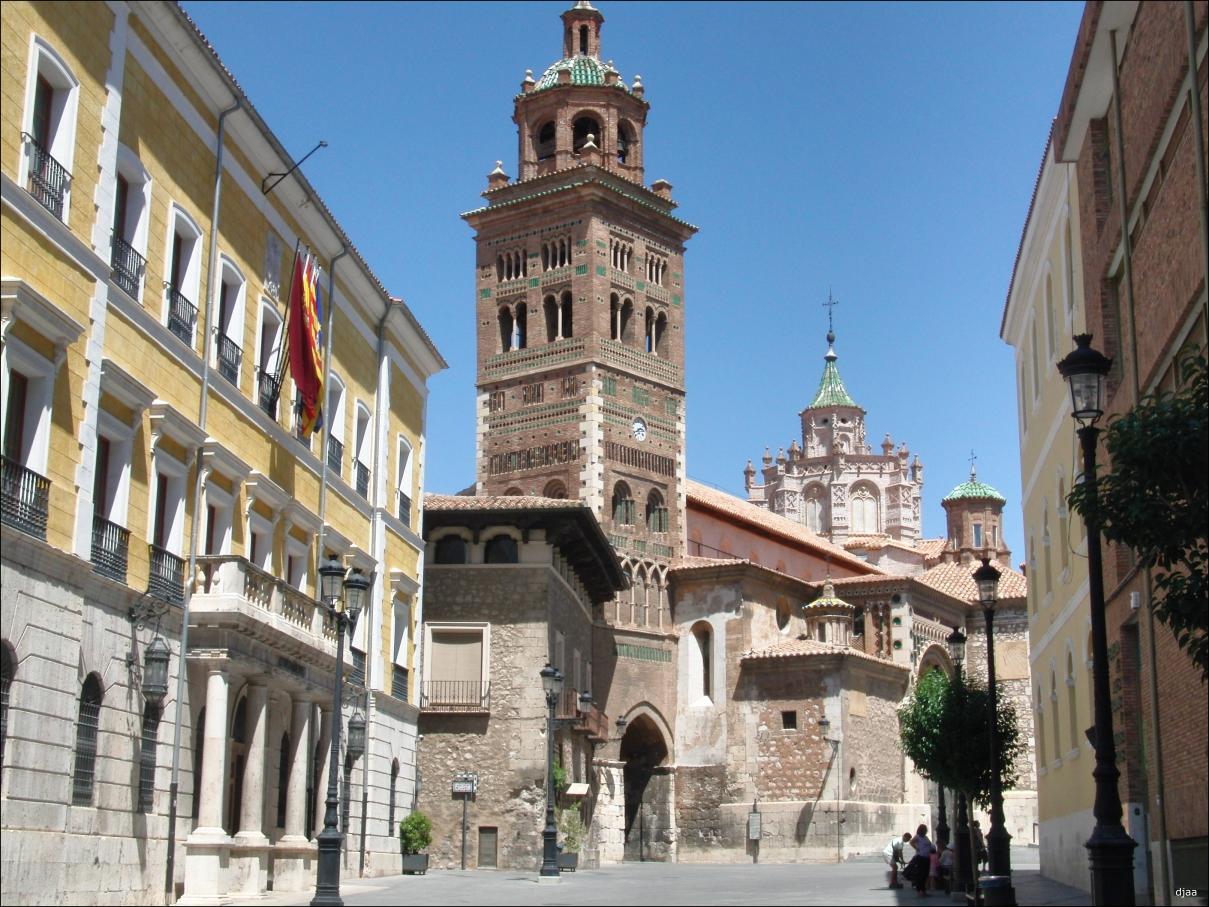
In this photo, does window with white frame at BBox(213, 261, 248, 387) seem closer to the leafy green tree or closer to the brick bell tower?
→ the leafy green tree

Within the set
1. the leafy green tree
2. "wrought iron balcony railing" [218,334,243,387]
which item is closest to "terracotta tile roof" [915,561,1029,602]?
"wrought iron balcony railing" [218,334,243,387]

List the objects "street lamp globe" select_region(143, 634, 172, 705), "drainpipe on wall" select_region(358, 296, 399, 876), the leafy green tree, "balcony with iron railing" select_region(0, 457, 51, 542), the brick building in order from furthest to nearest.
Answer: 1. "drainpipe on wall" select_region(358, 296, 399, 876)
2. "street lamp globe" select_region(143, 634, 172, 705)
3. "balcony with iron railing" select_region(0, 457, 51, 542)
4. the brick building
5. the leafy green tree

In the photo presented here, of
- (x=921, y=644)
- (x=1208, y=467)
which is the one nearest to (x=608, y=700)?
(x=921, y=644)

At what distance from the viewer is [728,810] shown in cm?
5747

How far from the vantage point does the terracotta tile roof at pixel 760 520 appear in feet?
223

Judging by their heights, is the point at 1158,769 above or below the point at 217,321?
below

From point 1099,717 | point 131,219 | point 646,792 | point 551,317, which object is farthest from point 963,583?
point 1099,717

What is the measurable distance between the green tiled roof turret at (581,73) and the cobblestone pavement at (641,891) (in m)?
35.5

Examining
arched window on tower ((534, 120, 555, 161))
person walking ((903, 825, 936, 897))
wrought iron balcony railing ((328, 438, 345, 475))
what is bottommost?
person walking ((903, 825, 936, 897))

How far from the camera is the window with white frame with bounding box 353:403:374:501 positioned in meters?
32.1

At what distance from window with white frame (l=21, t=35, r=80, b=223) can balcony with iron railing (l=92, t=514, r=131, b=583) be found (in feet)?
12.4

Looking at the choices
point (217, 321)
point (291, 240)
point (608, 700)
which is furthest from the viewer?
point (608, 700)

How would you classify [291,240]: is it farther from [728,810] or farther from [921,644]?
[921,644]

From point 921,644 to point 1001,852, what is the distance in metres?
45.5
